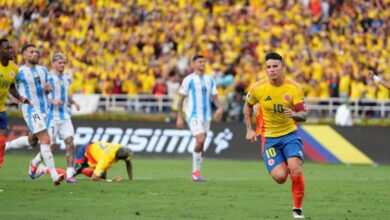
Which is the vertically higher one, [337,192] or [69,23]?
[69,23]

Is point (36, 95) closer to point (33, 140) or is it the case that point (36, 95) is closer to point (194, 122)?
point (33, 140)

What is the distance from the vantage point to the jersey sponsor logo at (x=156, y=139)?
31250 millimetres

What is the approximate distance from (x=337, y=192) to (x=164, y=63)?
58.5 ft

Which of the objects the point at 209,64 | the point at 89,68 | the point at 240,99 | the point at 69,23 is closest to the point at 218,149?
the point at 240,99

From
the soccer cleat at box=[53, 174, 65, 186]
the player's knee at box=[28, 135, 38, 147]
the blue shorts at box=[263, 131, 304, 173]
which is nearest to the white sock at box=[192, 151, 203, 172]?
the player's knee at box=[28, 135, 38, 147]

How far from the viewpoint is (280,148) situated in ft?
48.5

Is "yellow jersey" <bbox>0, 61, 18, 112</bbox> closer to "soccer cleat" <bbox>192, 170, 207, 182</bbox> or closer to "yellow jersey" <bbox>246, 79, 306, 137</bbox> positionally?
"yellow jersey" <bbox>246, 79, 306, 137</bbox>

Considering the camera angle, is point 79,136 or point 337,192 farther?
point 79,136

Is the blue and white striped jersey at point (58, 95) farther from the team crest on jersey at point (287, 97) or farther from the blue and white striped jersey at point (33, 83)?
the team crest on jersey at point (287, 97)

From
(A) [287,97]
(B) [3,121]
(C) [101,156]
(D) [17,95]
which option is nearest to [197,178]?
(C) [101,156]

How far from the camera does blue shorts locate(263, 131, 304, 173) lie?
14.6m

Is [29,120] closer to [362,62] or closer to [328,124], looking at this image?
[328,124]

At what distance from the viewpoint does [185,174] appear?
2444 centimetres

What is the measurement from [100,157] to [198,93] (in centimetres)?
318
